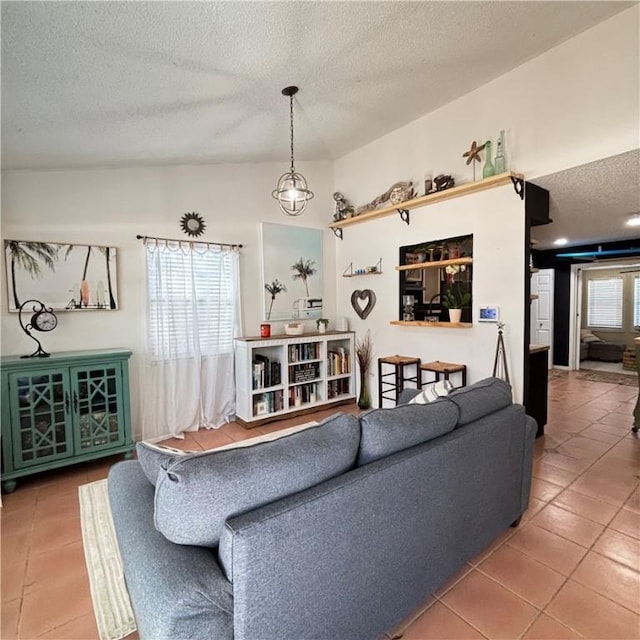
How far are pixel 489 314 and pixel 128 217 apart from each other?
11.4ft

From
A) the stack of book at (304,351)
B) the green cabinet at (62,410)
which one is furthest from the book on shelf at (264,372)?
the green cabinet at (62,410)

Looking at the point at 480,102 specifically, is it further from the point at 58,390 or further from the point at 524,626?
the point at 58,390

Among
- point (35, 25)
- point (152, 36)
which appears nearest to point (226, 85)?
point (152, 36)

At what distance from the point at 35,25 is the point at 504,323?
141 inches

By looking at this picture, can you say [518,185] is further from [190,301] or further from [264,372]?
[190,301]

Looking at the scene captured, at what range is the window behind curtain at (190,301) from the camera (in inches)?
136

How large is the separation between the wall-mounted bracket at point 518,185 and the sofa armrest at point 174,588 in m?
3.25

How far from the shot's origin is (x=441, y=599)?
62.6 inches

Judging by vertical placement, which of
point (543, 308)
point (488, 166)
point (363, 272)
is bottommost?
point (543, 308)

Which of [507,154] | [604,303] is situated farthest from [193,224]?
[604,303]

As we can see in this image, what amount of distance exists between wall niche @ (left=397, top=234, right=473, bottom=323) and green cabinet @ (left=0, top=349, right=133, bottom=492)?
289cm

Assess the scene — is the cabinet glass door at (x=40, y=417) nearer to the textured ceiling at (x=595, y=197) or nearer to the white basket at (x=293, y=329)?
the white basket at (x=293, y=329)

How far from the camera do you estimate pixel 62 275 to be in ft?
9.89

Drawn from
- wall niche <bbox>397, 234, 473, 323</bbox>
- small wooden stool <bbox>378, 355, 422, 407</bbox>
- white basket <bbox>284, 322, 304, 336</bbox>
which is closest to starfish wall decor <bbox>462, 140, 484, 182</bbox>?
wall niche <bbox>397, 234, 473, 323</bbox>
